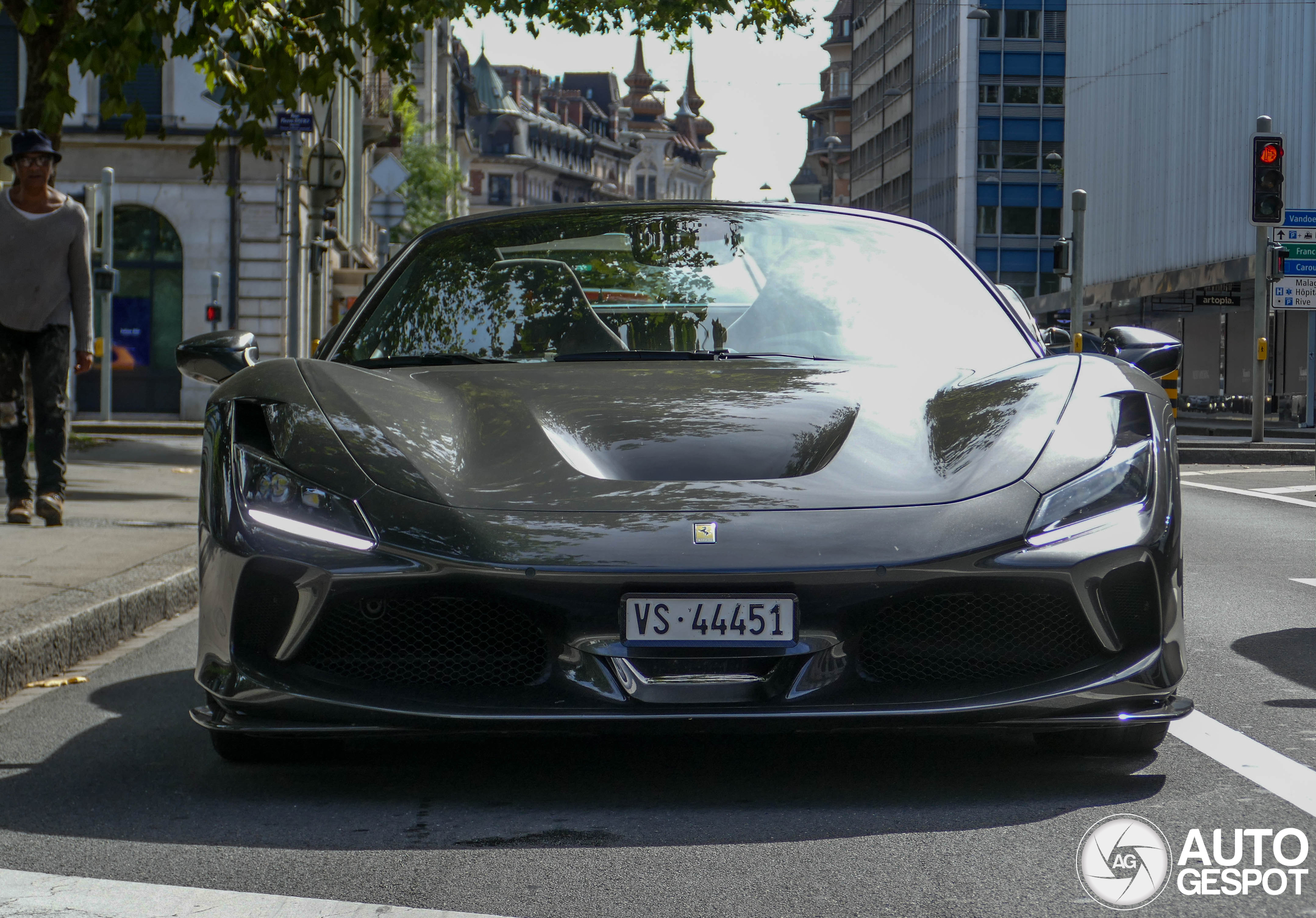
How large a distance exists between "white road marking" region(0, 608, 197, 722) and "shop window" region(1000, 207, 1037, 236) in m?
69.5

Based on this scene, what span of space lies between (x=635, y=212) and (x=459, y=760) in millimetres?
1708

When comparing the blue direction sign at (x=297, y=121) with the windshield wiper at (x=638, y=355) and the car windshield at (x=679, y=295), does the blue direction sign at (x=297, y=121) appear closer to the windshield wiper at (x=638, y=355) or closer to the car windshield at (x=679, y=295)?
the car windshield at (x=679, y=295)

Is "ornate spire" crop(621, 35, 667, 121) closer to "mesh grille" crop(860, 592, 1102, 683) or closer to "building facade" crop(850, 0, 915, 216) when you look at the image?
"building facade" crop(850, 0, 915, 216)

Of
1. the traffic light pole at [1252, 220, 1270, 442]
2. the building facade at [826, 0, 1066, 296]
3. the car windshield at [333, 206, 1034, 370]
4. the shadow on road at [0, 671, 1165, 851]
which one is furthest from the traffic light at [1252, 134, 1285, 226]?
the building facade at [826, 0, 1066, 296]

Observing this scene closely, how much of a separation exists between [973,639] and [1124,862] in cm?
56

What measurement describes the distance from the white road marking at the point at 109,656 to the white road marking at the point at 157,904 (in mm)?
2010

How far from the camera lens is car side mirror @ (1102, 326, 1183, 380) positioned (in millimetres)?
4707

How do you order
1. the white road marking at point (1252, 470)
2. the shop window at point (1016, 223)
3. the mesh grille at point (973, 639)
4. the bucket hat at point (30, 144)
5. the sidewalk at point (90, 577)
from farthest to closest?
1. the shop window at point (1016, 223)
2. the white road marking at point (1252, 470)
3. the bucket hat at point (30, 144)
4. the sidewalk at point (90, 577)
5. the mesh grille at point (973, 639)

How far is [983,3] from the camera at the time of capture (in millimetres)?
72562

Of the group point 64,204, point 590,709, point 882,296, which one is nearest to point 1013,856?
point 590,709

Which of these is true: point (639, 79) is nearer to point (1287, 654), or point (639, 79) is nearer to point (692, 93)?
point (692, 93)

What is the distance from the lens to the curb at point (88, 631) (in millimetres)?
5055

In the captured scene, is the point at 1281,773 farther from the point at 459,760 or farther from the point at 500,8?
the point at 500,8

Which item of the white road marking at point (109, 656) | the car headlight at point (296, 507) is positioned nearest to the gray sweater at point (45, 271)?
the white road marking at point (109, 656)
